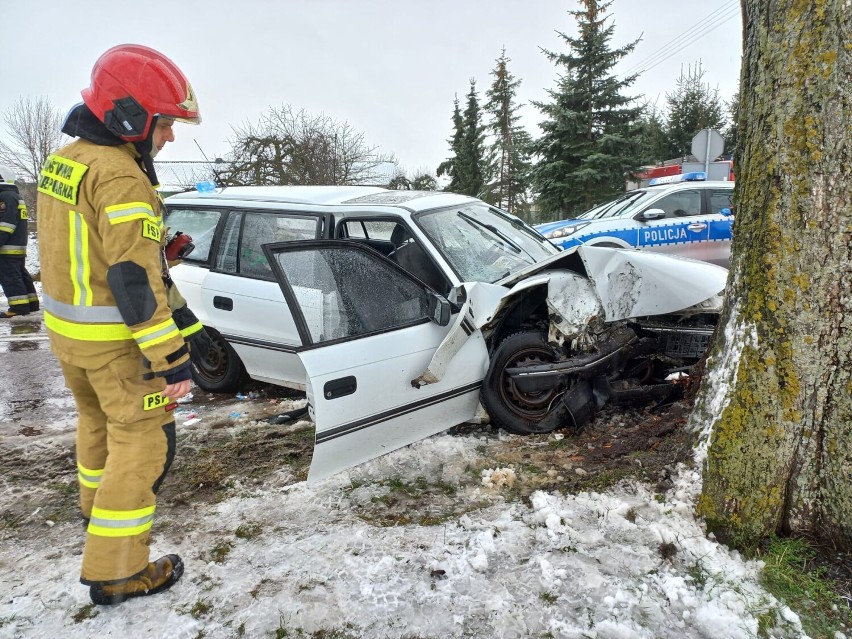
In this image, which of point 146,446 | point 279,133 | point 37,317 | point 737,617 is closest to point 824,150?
point 737,617

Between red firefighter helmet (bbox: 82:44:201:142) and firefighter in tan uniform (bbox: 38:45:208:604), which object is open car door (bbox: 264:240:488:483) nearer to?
firefighter in tan uniform (bbox: 38:45:208:604)

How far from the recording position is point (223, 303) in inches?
170

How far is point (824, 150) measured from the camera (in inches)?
80.9

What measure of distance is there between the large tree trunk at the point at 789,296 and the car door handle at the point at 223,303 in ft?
11.2

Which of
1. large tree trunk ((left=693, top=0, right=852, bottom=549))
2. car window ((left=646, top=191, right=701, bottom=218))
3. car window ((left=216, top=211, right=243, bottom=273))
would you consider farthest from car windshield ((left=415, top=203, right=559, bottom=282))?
car window ((left=646, top=191, right=701, bottom=218))

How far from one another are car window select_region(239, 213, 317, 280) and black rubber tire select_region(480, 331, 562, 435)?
1769mm

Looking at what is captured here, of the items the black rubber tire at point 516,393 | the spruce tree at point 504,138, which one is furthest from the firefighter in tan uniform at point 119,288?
the spruce tree at point 504,138

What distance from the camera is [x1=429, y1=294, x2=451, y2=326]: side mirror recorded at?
312 cm

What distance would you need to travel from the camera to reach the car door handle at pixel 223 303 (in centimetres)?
428

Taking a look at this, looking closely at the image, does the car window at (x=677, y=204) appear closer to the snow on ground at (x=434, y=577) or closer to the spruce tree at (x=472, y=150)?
the snow on ground at (x=434, y=577)

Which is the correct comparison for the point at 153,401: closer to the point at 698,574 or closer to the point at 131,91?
the point at 131,91

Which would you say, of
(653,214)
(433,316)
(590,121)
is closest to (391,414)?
(433,316)

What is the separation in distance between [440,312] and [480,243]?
1167 mm

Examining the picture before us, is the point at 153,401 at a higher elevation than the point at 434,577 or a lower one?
higher
